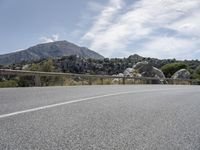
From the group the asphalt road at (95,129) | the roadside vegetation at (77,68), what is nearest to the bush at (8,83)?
the roadside vegetation at (77,68)

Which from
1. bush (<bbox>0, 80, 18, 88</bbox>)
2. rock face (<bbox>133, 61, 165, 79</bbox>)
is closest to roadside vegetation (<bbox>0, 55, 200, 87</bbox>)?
bush (<bbox>0, 80, 18, 88</bbox>)

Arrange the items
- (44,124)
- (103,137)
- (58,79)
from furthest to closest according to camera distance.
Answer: (58,79) < (44,124) < (103,137)

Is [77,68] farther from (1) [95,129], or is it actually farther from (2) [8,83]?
(1) [95,129]

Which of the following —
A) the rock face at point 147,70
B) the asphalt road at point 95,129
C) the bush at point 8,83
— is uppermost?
the rock face at point 147,70

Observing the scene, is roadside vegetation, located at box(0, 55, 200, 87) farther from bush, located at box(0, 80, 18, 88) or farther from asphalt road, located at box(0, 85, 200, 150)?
asphalt road, located at box(0, 85, 200, 150)

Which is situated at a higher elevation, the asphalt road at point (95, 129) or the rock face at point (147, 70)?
the rock face at point (147, 70)

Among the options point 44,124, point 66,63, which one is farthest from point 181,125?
point 66,63

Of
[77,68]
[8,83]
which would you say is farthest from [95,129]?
[77,68]

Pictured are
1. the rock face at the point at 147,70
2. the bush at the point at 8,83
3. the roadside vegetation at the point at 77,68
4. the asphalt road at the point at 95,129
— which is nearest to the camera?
the asphalt road at the point at 95,129

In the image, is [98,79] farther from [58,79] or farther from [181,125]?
[181,125]

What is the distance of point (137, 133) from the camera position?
5824mm

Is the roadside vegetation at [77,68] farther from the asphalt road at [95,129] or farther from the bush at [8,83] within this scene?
the asphalt road at [95,129]

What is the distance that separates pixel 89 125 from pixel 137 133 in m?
0.90

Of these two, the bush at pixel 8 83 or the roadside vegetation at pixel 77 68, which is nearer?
the bush at pixel 8 83
